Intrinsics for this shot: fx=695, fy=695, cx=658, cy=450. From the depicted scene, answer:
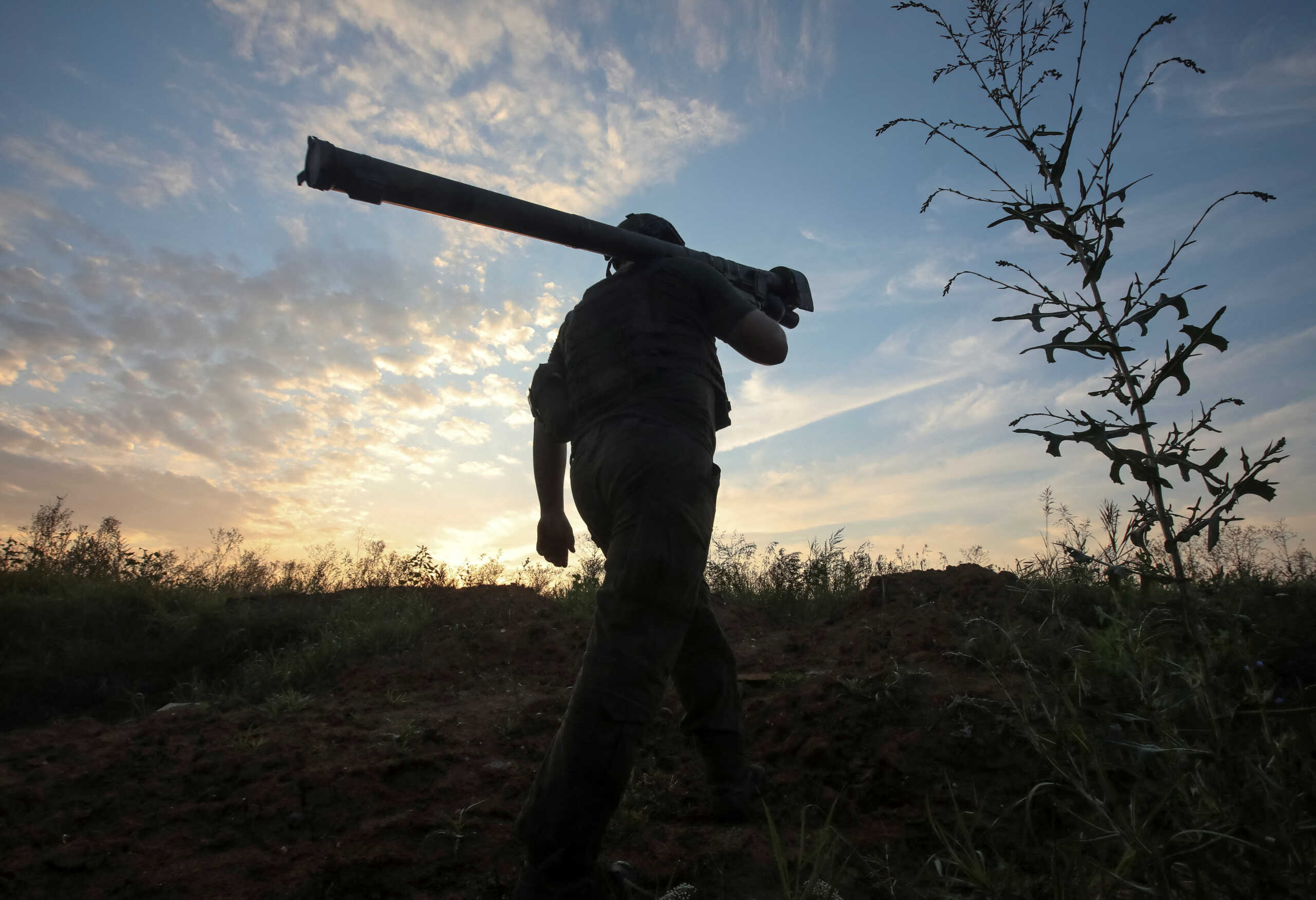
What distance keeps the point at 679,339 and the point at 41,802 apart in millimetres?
2733

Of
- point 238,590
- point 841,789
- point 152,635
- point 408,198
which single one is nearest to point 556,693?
point 841,789

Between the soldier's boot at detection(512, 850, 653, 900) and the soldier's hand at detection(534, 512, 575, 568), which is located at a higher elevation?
the soldier's hand at detection(534, 512, 575, 568)

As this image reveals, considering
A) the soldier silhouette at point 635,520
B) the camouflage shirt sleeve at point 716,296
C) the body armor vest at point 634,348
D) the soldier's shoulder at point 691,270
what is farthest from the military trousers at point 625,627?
the soldier's shoulder at point 691,270

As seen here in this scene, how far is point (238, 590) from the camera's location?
5.60 meters

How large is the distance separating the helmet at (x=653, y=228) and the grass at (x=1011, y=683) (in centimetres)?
181

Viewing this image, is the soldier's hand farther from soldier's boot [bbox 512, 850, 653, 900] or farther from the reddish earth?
soldier's boot [bbox 512, 850, 653, 900]

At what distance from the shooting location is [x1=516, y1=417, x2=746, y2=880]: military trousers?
1.77 m

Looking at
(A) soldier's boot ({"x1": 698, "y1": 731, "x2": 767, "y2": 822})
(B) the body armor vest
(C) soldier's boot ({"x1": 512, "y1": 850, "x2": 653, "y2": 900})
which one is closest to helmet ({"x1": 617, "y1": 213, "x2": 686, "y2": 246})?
(B) the body armor vest

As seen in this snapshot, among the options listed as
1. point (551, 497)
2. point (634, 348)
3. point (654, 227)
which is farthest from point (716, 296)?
point (551, 497)

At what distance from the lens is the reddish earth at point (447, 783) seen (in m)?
2.00

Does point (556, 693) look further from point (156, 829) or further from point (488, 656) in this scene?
point (156, 829)

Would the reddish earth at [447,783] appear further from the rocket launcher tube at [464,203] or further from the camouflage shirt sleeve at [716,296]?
the rocket launcher tube at [464,203]

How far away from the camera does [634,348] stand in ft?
7.36

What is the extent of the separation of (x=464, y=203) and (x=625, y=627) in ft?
4.35
